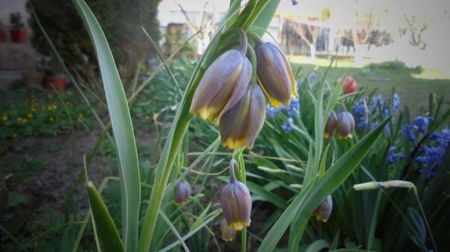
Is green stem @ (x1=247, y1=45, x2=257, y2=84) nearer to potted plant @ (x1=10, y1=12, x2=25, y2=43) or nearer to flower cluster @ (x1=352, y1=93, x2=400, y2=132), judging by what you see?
flower cluster @ (x1=352, y1=93, x2=400, y2=132)

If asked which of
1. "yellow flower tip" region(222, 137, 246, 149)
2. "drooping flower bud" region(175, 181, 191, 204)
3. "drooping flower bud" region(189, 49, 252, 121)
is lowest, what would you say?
"drooping flower bud" region(175, 181, 191, 204)

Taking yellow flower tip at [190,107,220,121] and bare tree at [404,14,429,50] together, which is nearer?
yellow flower tip at [190,107,220,121]

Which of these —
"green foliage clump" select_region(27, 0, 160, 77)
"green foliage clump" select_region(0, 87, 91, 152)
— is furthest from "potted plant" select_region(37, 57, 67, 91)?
"green foliage clump" select_region(0, 87, 91, 152)

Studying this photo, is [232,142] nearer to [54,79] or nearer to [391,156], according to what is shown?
[391,156]

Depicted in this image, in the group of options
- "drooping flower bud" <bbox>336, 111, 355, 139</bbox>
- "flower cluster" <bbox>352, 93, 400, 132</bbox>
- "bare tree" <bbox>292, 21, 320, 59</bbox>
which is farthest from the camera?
"bare tree" <bbox>292, 21, 320, 59</bbox>

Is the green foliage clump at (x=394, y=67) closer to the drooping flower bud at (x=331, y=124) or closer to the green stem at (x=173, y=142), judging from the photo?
the drooping flower bud at (x=331, y=124)

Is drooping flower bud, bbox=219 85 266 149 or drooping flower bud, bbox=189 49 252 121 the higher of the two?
drooping flower bud, bbox=189 49 252 121

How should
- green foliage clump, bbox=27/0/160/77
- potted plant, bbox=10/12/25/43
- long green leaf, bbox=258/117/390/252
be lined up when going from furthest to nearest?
1. potted plant, bbox=10/12/25/43
2. green foliage clump, bbox=27/0/160/77
3. long green leaf, bbox=258/117/390/252
